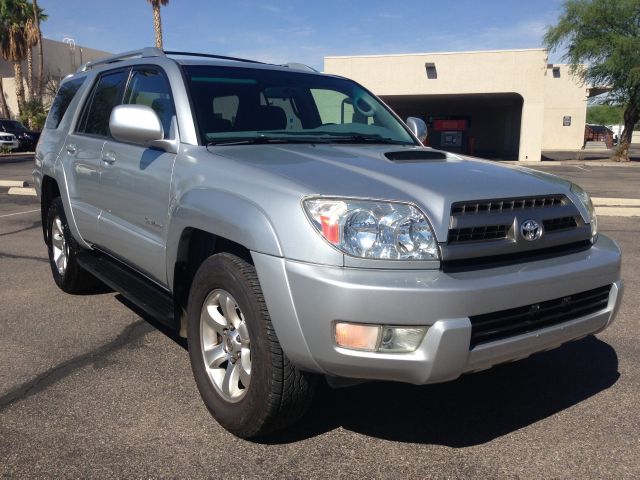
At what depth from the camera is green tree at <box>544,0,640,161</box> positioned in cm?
2700

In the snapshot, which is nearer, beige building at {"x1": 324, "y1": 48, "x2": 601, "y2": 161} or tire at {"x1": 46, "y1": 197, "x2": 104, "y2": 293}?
tire at {"x1": 46, "y1": 197, "x2": 104, "y2": 293}

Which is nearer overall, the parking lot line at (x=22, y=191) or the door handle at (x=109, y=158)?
the door handle at (x=109, y=158)

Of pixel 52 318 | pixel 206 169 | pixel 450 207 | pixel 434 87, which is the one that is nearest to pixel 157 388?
pixel 206 169

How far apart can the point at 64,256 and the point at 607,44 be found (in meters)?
28.7

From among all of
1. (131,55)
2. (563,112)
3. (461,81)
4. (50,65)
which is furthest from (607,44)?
(50,65)

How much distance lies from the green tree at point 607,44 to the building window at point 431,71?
5460 millimetres

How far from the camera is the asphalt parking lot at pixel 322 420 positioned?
109 inches

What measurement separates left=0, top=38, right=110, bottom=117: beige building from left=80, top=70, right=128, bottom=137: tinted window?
3565 centimetres

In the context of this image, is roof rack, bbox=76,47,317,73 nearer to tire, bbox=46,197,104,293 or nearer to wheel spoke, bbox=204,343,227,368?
tire, bbox=46,197,104,293

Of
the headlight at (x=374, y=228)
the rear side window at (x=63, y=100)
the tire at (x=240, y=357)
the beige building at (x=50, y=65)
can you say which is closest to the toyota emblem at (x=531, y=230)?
the headlight at (x=374, y=228)

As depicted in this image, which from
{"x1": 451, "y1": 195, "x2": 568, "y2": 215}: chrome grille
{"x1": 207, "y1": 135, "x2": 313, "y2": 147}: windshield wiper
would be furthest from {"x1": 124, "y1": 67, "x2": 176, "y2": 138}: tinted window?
{"x1": 451, "y1": 195, "x2": 568, "y2": 215}: chrome grille

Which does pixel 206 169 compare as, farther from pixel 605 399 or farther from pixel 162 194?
pixel 605 399

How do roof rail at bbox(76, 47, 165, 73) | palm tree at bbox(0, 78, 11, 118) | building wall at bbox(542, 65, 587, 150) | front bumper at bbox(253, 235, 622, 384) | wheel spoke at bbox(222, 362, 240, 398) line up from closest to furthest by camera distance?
1. front bumper at bbox(253, 235, 622, 384)
2. wheel spoke at bbox(222, 362, 240, 398)
3. roof rail at bbox(76, 47, 165, 73)
4. palm tree at bbox(0, 78, 11, 118)
5. building wall at bbox(542, 65, 587, 150)

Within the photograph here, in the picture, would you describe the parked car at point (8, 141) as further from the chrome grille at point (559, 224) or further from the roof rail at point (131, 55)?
the chrome grille at point (559, 224)
